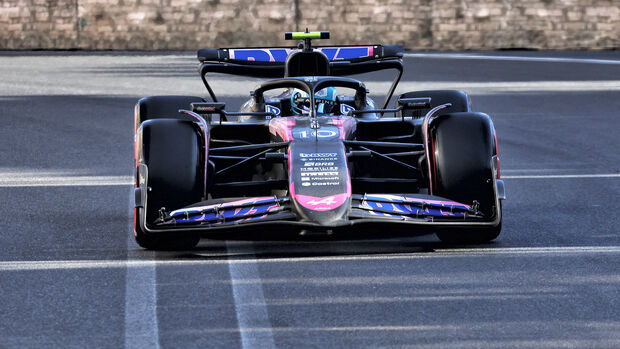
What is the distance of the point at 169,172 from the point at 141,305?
1551mm

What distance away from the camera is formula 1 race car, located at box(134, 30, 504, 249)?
7.35 m

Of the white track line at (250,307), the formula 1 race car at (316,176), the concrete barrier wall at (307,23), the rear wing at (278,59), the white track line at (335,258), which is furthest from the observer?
the concrete barrier wall at (307,23)

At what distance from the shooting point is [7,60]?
29.2 metres

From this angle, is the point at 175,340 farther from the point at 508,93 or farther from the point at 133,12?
the point at 133,12

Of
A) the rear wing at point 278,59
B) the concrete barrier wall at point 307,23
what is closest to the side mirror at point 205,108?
the rear wing at point 278,59

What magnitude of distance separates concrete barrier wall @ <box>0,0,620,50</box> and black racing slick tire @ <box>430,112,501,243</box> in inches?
1005

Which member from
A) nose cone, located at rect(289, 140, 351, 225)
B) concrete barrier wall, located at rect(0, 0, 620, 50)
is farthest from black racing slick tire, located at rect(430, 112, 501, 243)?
concrete barrier wall, located at rect(0, 0, 620, 50)

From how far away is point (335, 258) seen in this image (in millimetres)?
7387

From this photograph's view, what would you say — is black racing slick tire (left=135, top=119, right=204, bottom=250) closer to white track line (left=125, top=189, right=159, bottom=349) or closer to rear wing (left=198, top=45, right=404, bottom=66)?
white track line (left=125, top=189, right=159, bottom=349)

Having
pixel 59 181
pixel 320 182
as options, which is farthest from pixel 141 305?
pixel 59 181

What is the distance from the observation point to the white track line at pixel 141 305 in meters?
5.56

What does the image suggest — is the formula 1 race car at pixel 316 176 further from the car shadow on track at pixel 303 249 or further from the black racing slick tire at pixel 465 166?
the car shadow on track at pixel 303 249

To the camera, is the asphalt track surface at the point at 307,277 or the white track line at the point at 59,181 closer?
the asphalt track surface at the point at 307,277

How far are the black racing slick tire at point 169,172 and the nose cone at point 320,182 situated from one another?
59 centimetres
